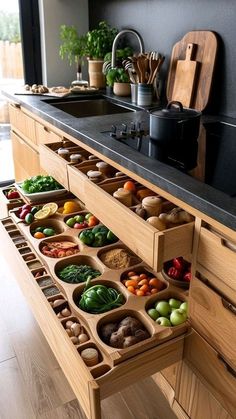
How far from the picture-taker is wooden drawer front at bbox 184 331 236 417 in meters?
1.03

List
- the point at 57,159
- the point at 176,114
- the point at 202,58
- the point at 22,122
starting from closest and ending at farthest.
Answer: the point at 176,114, the point at 57,159, the point at 202,58, the point at 22,122

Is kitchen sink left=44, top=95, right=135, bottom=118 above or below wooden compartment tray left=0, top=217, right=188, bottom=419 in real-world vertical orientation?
above

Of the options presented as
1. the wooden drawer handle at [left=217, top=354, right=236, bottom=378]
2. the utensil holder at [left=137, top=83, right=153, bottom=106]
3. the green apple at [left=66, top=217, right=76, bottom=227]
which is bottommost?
the wooden drawer handle at [left=217, top=354, right=236, bottom=378]

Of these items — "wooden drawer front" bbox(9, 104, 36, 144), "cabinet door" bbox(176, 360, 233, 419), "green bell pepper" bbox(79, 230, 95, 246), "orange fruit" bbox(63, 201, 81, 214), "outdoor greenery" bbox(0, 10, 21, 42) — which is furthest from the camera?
"outdoor greenery" bbox(0, 10, 21, 42)

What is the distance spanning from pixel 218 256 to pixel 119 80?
63.1 inches

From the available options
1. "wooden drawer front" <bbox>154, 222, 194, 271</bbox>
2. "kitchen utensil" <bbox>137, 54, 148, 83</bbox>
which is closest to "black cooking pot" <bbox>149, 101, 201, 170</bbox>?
"wooden drawer front" <bbox>154, 222, 194, 271</bbox>

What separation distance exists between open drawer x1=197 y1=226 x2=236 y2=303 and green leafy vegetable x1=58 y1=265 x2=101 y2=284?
46 centimetres

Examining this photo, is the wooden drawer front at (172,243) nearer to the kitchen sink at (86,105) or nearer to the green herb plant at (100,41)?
the kitchen sink at (86,105)

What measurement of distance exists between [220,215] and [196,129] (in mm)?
485

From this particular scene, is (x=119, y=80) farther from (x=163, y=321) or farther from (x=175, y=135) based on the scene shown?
(x=163, y=321)

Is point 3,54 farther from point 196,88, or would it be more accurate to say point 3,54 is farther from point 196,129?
point 196,129

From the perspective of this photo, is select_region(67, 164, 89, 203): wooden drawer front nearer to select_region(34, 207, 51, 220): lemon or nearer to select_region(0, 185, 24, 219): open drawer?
select_region(34, 207, 51, 220): lemon

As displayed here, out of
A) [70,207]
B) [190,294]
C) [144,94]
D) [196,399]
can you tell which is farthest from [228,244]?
[144,94]

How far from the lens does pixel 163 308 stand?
1171mm
